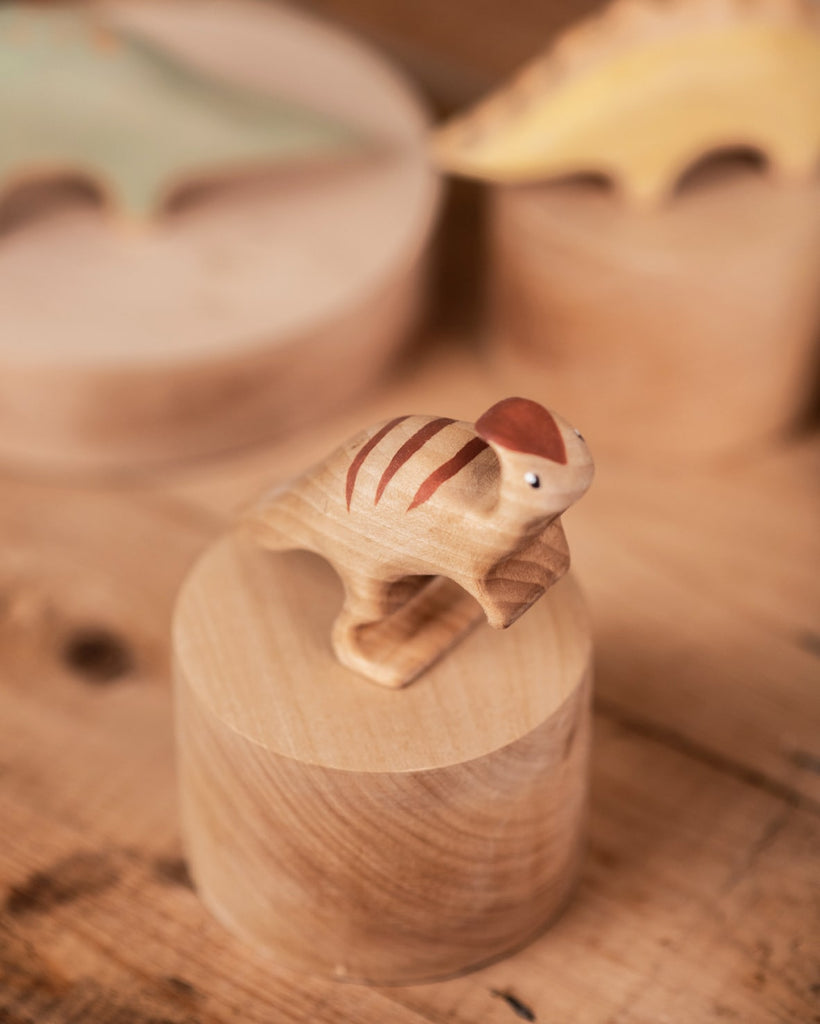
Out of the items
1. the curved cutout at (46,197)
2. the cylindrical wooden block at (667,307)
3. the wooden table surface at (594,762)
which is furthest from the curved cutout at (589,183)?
the curved cutout at (46,197)

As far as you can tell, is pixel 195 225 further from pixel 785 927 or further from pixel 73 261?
pixel 785 927

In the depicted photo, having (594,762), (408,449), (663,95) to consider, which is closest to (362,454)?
(408,449)

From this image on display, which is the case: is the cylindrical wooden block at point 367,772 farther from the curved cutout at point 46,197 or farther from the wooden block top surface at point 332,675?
the curved cutout at point 46,197

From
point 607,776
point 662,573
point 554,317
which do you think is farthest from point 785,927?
point 554,317

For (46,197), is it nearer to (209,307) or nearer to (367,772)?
(209,307)

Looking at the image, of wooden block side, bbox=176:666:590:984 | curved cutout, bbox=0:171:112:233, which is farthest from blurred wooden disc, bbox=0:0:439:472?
wooden block side, bbox=176:666:590:984

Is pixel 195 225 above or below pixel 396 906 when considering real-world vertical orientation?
above
